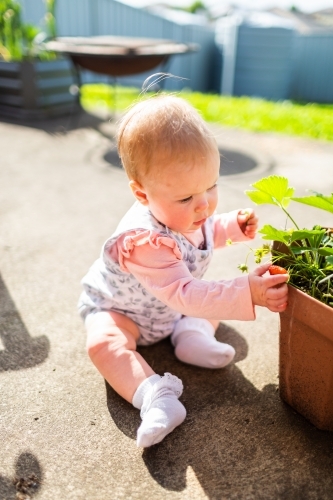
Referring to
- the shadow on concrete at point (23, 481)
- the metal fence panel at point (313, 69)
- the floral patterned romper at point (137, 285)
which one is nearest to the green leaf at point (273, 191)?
the floral patterned romper at point (137, 285)

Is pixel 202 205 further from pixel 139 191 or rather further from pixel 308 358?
pixel 308 358

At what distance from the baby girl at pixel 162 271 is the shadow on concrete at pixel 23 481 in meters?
0.24

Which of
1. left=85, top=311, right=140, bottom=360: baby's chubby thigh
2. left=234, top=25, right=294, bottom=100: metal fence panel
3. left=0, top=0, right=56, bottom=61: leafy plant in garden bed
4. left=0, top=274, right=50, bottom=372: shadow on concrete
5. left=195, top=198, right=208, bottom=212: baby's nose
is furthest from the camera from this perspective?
left=234, top=25, right=294, bottom=100: metal fence panel

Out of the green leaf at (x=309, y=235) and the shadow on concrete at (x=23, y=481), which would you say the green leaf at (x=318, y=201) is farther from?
the shadow on concrete at (x=23, y=481)

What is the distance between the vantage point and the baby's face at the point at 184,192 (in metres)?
1.18

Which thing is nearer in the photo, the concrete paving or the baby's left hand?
the concrete paving

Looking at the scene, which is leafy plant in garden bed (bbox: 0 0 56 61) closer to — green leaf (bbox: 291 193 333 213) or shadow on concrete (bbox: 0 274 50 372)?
shadow on concrete (bbox: 0 274 50 372)

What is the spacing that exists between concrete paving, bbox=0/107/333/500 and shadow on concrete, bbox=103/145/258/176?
1.17 metres

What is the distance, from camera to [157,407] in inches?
46.0

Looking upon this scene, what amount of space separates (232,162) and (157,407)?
2.50 m

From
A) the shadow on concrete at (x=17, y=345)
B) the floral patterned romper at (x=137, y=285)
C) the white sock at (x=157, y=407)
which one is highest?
the floral patterned romper at (x=137, y=285)

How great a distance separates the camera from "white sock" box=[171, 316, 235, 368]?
55.5 inches

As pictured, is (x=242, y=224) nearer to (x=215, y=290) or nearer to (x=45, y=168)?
(x=215, y=290)

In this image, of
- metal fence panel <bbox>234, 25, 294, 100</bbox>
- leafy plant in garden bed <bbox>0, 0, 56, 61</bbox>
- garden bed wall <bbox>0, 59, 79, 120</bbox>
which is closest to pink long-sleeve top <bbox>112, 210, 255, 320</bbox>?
garden bed wall <bbox>0, 59, 79, 120</bbox>
